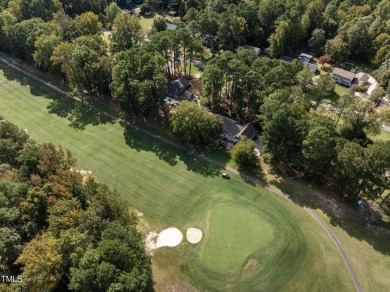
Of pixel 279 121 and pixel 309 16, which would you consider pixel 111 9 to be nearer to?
pixel 309 16

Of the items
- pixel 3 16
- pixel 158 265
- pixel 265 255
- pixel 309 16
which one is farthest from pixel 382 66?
pixel 3 16

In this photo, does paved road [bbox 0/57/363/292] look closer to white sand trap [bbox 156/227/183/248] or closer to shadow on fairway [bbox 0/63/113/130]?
shadow on fairway [bbox 0/63/113/130]

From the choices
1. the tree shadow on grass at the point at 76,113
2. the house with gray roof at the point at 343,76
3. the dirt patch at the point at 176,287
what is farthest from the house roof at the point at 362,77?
the dirt patch at the point at 176,287

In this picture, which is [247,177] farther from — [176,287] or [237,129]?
[176,287]

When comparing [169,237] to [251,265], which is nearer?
[251,265]

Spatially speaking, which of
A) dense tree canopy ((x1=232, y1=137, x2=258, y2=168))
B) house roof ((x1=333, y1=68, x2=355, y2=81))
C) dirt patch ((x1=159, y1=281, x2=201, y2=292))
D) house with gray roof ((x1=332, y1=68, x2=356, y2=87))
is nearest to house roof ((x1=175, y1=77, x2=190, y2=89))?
dense tree canopy ((x1=232, y1=137, x2=258, y2=168))

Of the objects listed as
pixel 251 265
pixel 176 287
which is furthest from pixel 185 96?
pixel 176 287

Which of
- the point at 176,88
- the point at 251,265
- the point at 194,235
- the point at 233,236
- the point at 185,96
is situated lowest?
the point at 194,235
